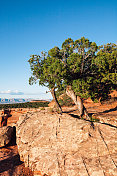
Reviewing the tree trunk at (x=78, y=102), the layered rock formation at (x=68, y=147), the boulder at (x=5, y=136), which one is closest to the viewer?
the layered rock formation at (x=68, y=147)

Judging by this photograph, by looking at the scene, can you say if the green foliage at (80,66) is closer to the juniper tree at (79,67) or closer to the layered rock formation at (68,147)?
the juniper tree at (79,67)

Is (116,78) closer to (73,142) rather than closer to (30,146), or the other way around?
(73,142)

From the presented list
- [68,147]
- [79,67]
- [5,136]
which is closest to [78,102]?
[79,67]

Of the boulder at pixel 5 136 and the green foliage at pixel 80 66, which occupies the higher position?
the green foliage at pixel 80 66

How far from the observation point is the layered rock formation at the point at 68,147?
23.8 feet

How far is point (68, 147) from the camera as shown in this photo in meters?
8.48

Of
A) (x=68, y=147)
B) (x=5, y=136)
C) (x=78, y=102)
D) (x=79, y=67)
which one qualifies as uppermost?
(x=79, y=67)

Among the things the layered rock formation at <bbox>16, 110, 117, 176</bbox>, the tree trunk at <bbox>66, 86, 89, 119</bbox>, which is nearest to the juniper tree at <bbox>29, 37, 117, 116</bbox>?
the tree trunk at <bbox>66, 86, 89, 119</bbox>

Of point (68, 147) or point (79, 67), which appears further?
point (79, 67)

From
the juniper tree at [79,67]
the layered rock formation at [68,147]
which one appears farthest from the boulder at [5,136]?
the juniper tree at [79,67]

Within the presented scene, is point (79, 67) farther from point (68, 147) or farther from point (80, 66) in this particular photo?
point (68, 147)

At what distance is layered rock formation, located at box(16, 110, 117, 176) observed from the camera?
7246 mm

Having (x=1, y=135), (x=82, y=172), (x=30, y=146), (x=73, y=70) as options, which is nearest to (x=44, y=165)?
(x=30, y=146)

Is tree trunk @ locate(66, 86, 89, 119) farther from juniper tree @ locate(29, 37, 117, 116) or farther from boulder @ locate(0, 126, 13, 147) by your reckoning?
boulder @ locate(0, 126, 13, 147)
